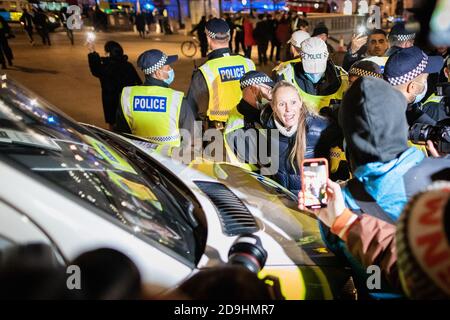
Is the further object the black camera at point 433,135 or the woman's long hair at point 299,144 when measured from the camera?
the woman's long hair at point 299,144

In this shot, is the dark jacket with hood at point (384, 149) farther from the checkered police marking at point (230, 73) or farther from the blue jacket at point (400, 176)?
the checkered police marking at point (230, 73)

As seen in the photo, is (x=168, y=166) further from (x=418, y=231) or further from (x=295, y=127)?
(x=418, y=231)

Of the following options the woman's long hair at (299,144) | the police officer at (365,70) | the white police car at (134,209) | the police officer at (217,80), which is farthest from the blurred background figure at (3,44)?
the woman's long hair at (299,144)

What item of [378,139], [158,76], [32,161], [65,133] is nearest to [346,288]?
[378,139]

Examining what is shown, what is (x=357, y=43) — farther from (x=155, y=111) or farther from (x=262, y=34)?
(x=262, y=34)

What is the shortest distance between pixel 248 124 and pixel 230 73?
1.33 meters

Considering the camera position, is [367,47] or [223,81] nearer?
[223,81]

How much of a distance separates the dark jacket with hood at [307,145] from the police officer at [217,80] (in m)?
1.51

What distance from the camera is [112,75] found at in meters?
5.12

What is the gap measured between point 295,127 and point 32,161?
1869 mm

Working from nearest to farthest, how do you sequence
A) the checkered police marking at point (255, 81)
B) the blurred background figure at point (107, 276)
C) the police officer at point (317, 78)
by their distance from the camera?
the blurred background figure at point (107, 276)
the checkered police marking at point (255, 81)
the police officer at point (317, 78)

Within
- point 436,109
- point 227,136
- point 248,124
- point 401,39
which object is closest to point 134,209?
point 227,136

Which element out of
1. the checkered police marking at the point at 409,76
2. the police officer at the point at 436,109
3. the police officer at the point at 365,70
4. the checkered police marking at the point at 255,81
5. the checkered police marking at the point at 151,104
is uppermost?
the checkered police marking at the point at 409,76

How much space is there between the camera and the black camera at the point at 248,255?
1469 millimetres
